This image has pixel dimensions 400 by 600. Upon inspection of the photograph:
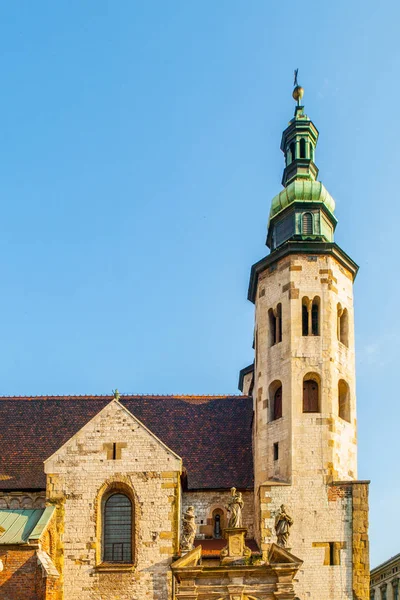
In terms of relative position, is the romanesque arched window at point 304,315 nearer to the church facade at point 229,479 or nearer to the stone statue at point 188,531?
the church facade at point 229,479

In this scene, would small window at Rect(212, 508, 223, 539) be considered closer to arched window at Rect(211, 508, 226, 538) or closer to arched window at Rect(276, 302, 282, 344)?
arched window at Rect(211, 508, 226, 538)

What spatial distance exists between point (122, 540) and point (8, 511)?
424 centimetres

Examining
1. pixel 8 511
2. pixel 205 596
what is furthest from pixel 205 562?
pixel 8 511

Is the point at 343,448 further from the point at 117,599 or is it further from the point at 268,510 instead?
the point at 117,599

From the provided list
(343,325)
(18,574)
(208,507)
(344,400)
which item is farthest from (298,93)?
(18,574)

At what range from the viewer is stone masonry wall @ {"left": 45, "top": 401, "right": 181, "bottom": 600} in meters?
33.1

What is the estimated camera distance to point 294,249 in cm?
3797

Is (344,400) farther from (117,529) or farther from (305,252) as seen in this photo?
(117,529)

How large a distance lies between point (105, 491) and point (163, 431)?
5424 mm

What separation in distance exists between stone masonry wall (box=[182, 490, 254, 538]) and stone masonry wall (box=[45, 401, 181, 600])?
96.9 inches

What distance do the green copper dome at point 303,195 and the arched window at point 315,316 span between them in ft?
16.0

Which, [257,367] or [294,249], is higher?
[294,249]

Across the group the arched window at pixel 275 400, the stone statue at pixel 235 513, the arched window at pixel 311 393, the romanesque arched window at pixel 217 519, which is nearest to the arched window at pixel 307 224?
the arched window at pixel 311 393

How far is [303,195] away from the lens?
4034 centimetres
